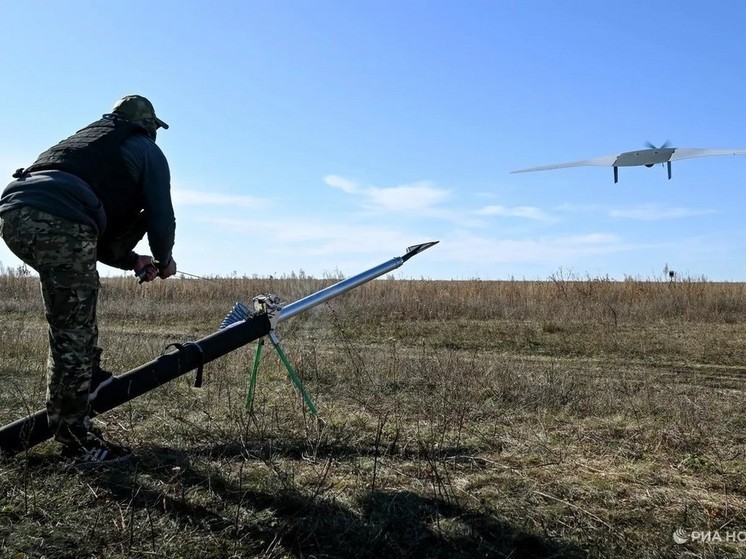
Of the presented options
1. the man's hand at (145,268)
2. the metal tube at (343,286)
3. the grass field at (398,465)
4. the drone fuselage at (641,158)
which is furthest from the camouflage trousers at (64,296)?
the drone fuselage at (641,158)

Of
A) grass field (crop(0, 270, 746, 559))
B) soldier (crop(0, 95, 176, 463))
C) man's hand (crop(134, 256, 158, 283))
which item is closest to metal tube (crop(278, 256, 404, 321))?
grass field (crop(0, 270, 746, 559))

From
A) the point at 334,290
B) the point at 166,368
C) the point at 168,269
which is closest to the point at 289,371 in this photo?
the point at 334,290

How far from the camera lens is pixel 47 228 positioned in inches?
137

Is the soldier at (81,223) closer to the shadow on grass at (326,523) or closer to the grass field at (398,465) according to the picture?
the grass field at (398,465)

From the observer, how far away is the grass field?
112 inches

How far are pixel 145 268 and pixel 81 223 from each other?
26.9 inches

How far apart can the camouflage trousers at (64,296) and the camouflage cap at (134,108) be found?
2.73ft

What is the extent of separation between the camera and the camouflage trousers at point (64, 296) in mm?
3508

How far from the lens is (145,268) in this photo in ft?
13.7

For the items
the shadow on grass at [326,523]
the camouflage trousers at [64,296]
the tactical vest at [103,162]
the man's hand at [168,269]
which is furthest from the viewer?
the man's hand at [168,269]

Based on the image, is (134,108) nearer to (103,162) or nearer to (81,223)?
(103,162)

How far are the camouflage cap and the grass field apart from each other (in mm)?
2003

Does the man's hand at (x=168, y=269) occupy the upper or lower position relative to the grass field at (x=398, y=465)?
upper

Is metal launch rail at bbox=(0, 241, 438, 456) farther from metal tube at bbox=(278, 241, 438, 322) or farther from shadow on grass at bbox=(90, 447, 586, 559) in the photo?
shadow on grass at bbox=(90, 447, 586, 559)
